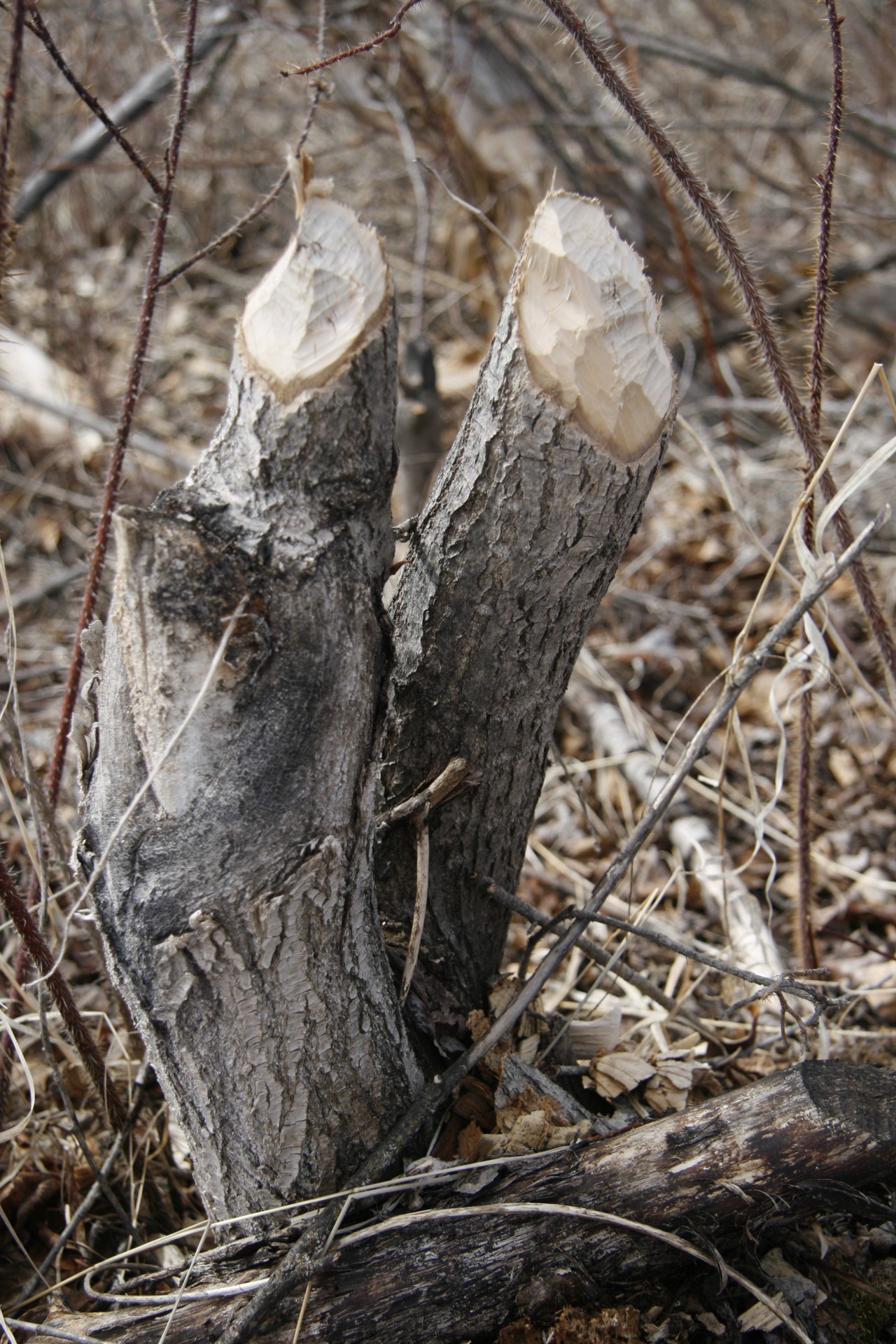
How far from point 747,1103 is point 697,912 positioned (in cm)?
112

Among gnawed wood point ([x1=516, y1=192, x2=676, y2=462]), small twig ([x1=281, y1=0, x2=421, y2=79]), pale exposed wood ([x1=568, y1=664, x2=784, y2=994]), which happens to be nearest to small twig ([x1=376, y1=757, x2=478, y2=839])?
pale exposed wood ([x1=568, y1=664, x2=784, y2=994])

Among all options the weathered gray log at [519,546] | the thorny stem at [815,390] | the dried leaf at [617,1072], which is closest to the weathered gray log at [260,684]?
the weathered gray log at [519,546]

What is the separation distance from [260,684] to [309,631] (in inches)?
3.3

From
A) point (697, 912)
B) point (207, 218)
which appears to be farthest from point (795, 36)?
point (697, 912)

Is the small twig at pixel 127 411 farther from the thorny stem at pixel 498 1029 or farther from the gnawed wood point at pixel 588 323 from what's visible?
the thorny stem at pixel 498 1029

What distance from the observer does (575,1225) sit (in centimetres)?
114

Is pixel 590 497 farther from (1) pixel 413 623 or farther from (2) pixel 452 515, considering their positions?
(1) pixel 413 623

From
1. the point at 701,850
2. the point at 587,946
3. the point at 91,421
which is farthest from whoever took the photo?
the point at 91,421

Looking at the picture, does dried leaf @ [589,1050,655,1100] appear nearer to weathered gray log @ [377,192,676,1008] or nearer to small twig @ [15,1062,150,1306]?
weathered gray log @ [377,192,676,1008]

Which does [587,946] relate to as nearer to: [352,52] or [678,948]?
[678,948]

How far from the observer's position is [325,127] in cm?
531

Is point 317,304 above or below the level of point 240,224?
below

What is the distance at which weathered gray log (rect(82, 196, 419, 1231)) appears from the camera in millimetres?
951

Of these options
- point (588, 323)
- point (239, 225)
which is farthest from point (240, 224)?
point (588, 323)
